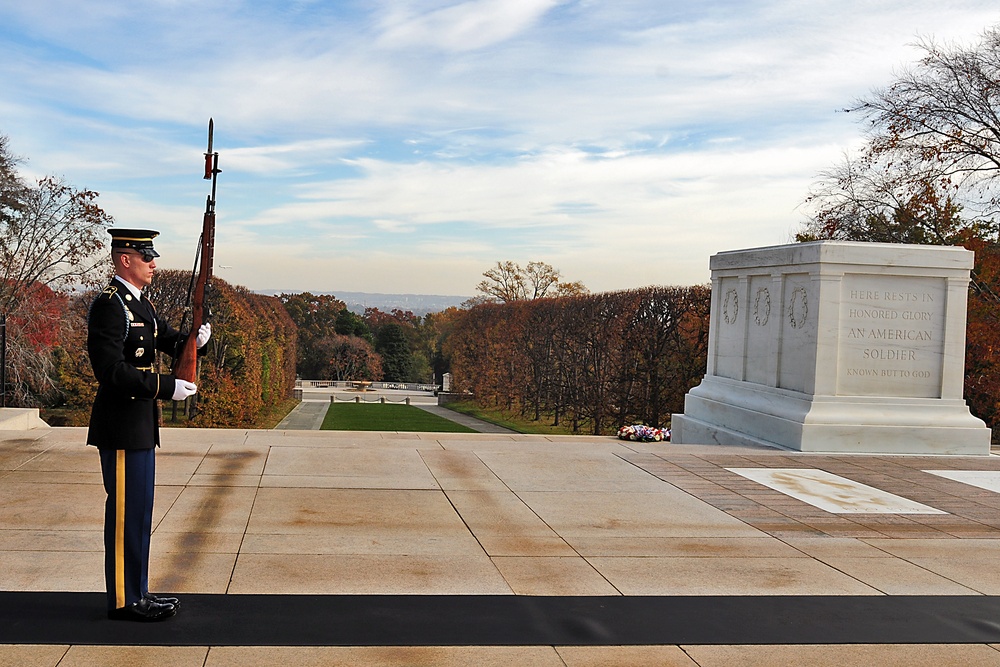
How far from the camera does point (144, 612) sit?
3711mm

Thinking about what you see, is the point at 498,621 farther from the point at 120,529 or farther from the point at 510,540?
the point at 120,529

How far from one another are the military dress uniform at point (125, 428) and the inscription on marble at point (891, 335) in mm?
7519

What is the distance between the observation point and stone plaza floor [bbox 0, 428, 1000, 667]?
12.1 ft

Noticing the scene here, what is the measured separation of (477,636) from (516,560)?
1.18 m

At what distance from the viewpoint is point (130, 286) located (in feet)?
12.5

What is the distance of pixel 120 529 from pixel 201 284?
104 centimetres

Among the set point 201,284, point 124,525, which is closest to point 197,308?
point 201,284

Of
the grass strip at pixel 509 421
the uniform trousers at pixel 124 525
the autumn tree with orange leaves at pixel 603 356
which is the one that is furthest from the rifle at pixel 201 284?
the grass strip at pixel 509 421

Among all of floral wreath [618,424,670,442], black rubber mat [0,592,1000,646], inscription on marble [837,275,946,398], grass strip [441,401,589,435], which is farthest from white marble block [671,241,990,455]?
grass strip [441,401,589,435]

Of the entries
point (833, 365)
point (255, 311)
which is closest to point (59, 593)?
point (833, 365)

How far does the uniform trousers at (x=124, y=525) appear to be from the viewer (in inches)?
147

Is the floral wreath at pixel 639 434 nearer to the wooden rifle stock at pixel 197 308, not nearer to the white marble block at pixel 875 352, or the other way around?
the white marble block at pixel 875 352

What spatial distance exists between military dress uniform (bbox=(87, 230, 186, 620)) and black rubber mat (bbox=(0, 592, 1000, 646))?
23 centimetres

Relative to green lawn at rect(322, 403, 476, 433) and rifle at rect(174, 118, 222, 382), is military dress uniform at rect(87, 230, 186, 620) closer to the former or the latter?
rifle at rect(174, 118, 222, 382)
